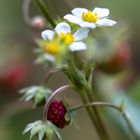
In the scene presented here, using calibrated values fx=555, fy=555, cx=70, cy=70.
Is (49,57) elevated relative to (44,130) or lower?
elevated

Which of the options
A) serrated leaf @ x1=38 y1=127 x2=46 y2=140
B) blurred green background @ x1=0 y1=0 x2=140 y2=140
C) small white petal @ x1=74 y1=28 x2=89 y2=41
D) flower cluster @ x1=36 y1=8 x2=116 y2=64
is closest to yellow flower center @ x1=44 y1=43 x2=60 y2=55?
flower cluster @ x1=36 y1=8 x2=116 y2=64

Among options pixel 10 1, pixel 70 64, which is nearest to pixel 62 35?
pixel 70 64

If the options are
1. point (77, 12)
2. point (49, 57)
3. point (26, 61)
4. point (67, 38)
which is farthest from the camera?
point (26, 61)

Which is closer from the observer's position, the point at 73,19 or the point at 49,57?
the point at 49,57

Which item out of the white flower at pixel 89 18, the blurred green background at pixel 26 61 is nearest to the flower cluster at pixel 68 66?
the white flower at pixel 89 18

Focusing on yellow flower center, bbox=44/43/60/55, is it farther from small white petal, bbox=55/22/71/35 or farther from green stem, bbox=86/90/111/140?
green stem, bbox=86/90/111/140

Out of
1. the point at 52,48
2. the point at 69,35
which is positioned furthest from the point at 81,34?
the point at 52,48

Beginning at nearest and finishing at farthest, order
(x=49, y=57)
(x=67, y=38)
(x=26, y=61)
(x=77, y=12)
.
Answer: (x=49, y=57) < (x=67, y=38) < (x=77, y=12) < (x=26, y=61)

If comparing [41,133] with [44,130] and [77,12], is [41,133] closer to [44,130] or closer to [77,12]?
[44,130]
